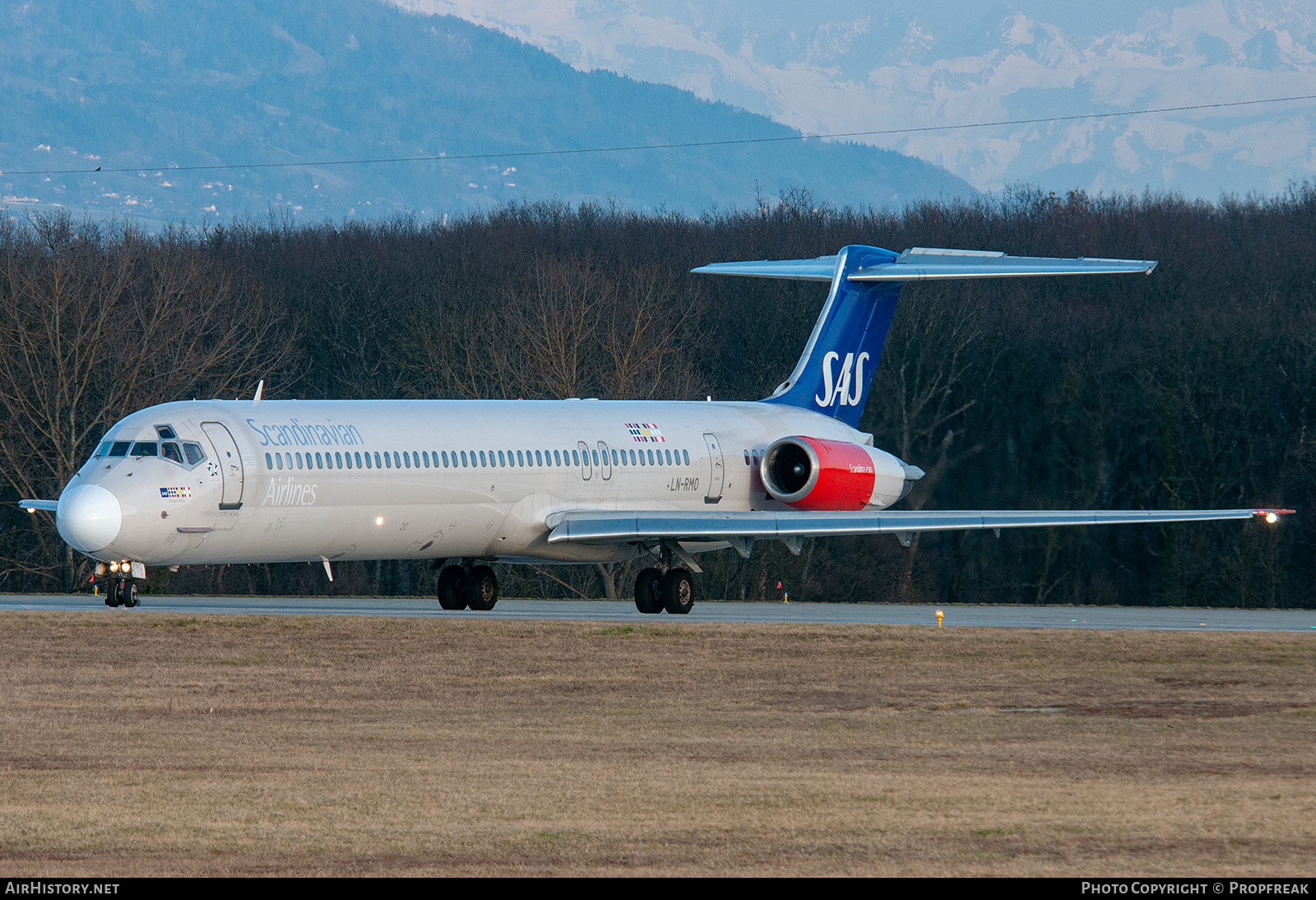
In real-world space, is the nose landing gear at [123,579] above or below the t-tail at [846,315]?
below

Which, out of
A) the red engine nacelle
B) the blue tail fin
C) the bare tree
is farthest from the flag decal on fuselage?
the bare tree

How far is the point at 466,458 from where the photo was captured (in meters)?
29.9

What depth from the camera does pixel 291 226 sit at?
108m

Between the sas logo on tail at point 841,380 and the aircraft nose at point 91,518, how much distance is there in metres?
16.1

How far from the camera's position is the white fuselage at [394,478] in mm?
26438

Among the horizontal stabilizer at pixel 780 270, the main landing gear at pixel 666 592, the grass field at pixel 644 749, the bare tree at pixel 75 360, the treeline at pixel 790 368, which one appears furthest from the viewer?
the treeline at pixel 790 368

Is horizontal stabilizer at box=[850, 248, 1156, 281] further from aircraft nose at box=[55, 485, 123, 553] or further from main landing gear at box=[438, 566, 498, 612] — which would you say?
aircraft nose at box=[55, 485, 123, 553]

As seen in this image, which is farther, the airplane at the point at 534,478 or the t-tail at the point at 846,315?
the t-tail at the point at 846,315

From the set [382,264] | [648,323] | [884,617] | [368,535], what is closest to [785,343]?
[648,323]

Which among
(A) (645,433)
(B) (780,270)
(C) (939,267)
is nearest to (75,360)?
(B) (780,270)

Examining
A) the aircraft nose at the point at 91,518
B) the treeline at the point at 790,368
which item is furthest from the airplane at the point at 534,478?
the treeline at the point at 790,368

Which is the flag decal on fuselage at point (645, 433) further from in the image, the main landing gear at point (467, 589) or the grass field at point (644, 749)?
the grass field at point (644, 749)

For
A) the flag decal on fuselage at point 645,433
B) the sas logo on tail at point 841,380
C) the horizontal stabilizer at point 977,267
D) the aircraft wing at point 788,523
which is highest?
the horizontal stabilizer at point 977,267

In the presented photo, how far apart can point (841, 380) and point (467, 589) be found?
969 centimetres
